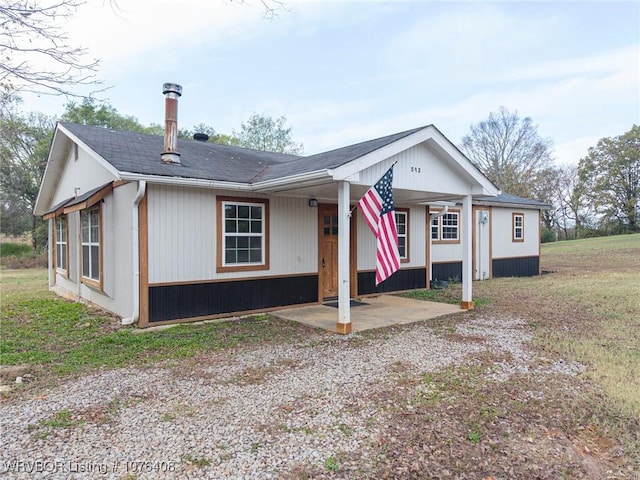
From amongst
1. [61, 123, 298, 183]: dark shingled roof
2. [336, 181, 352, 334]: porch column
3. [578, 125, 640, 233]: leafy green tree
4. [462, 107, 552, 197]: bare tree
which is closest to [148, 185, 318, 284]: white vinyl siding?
[61, 123, 298, 183]: dark shingled roof

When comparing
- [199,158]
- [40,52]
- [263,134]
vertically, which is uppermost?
[263,134]

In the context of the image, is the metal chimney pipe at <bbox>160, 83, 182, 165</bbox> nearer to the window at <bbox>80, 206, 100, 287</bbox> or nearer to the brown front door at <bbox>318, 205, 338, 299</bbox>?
the window at <bbox>80, 206, 100, 287</bbox>

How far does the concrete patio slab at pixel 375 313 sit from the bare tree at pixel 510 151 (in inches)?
1041

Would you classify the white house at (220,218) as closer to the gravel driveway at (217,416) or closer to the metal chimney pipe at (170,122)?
the metal chimney pipe at (170,122)

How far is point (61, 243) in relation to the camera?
10.8 metres

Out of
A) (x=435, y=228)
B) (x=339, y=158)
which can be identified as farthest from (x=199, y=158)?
(x=435, y=228)

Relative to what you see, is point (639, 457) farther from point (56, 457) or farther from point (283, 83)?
point (283, 83)

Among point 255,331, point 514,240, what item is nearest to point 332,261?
point 255,331

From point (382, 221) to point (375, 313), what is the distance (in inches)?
101

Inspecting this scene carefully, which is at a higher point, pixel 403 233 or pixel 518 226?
pixel 518 226

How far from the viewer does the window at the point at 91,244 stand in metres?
7.87

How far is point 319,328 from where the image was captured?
21.8 ft

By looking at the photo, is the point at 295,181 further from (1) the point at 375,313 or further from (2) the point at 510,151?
(2) the point at 510,151

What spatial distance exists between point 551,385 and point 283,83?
66.0ft
